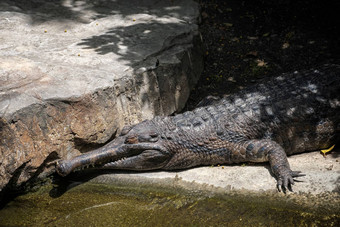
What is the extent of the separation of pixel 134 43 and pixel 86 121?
5.90ft

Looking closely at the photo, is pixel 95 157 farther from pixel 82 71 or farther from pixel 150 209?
pixel 82 71

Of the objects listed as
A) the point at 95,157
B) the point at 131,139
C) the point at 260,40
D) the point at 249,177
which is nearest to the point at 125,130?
the point at 131,139

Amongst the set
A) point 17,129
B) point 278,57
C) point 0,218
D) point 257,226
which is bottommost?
point 0,218

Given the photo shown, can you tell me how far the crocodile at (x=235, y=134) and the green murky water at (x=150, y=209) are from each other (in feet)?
1.48

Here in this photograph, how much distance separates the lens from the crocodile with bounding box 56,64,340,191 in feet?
15.1

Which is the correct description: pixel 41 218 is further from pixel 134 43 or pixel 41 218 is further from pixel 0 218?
pixel 134 43

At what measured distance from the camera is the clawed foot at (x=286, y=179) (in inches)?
158

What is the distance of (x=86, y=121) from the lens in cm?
449

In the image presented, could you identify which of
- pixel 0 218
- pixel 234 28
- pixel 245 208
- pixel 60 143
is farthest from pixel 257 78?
pixel 0 218

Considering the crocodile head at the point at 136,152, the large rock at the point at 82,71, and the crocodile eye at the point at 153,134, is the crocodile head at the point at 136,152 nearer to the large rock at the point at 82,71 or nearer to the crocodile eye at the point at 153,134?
the crocodile eye at the point at 153,134

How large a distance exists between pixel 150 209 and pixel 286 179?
149 centimetres

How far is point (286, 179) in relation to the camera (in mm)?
4055

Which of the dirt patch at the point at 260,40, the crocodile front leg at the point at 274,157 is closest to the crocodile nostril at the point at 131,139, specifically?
the crocodile front leg at the point at 274,157

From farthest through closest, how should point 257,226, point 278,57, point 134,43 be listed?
point 278,57 < point 134,43 < point 257,226
